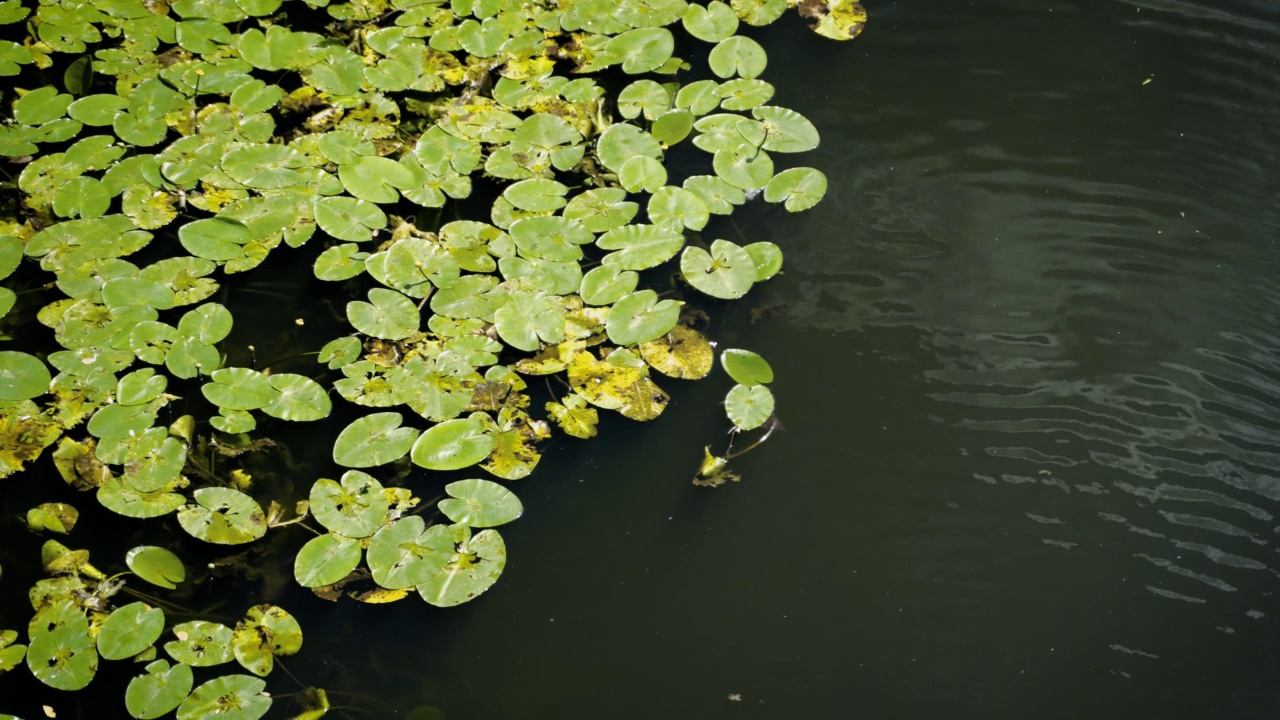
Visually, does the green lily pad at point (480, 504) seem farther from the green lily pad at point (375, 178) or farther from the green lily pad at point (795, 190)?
the green lily pad at point (795, 190)

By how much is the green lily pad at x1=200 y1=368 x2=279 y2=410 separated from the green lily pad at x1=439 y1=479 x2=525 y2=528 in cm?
45

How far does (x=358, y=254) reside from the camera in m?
2.14

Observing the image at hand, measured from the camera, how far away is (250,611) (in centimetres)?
174

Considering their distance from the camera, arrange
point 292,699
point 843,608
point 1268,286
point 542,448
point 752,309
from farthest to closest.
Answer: point 1268,286, point 752,309, point 542,448, point 843,608, point 292,699

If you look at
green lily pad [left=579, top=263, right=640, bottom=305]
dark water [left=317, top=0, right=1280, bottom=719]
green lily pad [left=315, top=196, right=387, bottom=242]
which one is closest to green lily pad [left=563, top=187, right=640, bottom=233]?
green lily pad [left=579, top=263, right=640, bottom=305]

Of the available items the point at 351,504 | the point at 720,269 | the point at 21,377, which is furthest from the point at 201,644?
the point at 720,269

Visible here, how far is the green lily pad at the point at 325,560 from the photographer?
5.70 ft

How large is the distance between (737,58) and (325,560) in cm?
174

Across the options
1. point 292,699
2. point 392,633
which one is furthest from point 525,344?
point 292,699

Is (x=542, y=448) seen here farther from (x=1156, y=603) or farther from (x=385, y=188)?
(x=1156, y=603)

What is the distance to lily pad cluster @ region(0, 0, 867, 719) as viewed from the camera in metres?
1.79

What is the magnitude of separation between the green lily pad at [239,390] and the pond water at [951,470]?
0.26m

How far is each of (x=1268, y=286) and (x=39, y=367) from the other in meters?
2.91

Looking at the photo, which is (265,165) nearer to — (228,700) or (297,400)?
(297,400)
